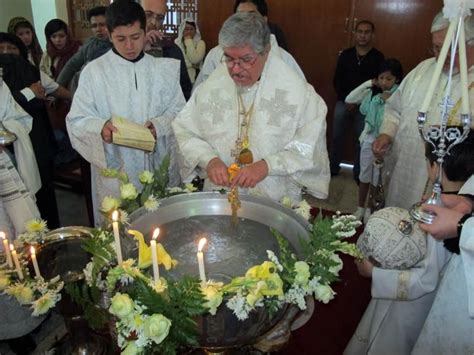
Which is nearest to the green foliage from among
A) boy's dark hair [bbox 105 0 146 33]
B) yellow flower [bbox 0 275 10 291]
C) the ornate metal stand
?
yellow flower [bbox 0 275 10 291]

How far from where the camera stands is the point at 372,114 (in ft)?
11.9

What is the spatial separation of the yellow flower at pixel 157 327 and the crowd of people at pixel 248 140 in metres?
0.77

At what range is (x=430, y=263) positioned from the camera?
148 cm

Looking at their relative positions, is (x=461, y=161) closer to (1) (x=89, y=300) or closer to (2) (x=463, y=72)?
(2) (x=463, y=72)

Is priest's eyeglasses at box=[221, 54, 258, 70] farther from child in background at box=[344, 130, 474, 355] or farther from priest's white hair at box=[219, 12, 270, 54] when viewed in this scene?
child in background at box=[344, 130, 474, 355]

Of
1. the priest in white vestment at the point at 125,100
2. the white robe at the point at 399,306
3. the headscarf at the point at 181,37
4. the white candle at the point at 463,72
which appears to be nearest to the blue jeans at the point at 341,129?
the headscarf at the point at 181,37

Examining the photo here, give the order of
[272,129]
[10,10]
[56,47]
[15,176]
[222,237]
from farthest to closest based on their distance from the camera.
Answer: [10,10]
[56,47]
[15,176]
[272,129]
[222,237]

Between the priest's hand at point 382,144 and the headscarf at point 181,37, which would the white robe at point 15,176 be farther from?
the headscarf at point 181,37

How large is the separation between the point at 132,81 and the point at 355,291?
1.86 m

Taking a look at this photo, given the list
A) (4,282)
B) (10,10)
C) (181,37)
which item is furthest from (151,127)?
(10,10)

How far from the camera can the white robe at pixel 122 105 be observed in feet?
7.96

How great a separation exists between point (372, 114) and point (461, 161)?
2.24 metres

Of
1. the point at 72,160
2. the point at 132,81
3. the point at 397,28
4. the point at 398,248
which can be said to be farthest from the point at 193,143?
the point at 397,28

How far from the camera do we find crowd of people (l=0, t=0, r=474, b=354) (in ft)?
4.96
